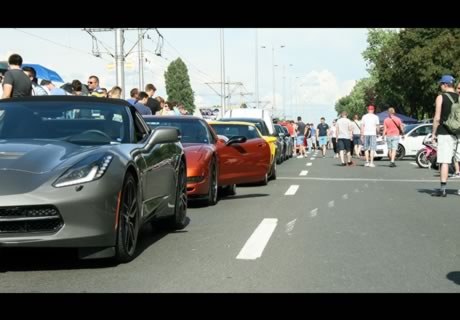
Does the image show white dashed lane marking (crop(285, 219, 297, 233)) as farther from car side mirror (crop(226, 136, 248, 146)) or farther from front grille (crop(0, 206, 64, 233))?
front grille (crop(0, 206, 64, 233))

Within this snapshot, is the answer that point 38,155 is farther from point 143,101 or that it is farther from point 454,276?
point 143,101

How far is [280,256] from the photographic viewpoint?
604 cm

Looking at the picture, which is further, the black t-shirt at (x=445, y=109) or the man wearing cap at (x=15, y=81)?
the black t-shirt at (x=445, y=109)

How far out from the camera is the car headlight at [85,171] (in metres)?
5.07

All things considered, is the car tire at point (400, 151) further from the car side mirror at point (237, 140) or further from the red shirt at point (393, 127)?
the car side mirror at point (237, 140)

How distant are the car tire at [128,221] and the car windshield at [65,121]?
1.81 feet

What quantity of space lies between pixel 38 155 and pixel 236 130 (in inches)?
351

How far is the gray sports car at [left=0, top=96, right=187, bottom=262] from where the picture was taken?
4.97 m

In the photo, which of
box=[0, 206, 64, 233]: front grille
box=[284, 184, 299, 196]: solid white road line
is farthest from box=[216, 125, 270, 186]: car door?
box=[0, 206, 64, 233]: front grille

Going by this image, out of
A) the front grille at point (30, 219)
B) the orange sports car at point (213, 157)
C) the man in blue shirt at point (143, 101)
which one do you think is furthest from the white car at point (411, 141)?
the front grille at point (30, 219)

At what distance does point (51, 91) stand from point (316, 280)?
9691 mm

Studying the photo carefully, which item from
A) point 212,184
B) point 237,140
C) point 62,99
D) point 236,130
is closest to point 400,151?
point 236,130

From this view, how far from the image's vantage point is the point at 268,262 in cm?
576
